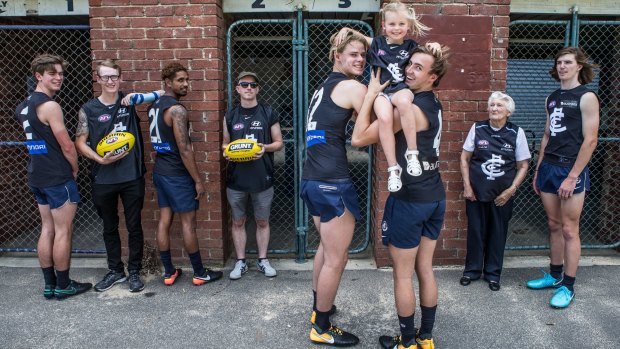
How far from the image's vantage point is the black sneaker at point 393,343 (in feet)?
10.6

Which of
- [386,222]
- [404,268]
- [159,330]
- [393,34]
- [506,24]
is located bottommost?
[159,330]

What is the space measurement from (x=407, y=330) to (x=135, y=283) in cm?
249

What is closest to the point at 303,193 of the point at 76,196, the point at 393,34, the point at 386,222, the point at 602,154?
the point at 386,222

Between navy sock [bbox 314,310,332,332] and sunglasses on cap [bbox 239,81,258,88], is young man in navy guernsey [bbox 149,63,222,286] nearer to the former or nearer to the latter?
sunglasses on cap [bbox 239,81,258,88]

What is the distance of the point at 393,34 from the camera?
3.25 metres

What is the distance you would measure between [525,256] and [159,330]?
3.80 metres

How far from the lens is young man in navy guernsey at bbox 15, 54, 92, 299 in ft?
13.0

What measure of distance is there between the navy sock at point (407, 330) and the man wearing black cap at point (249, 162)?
1.76 m

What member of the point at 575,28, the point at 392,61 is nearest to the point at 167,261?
the point at 392,61

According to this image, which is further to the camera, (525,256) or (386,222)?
(525,256)

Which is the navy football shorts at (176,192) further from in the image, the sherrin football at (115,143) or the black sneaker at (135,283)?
the black sneaker at (135,283)

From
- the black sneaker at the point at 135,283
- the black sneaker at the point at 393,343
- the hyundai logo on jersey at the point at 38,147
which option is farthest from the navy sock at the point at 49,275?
the black sneaker at the point at 393,343

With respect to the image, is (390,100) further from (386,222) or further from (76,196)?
(76,196)

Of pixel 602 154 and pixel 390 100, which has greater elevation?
pixel 390 100
